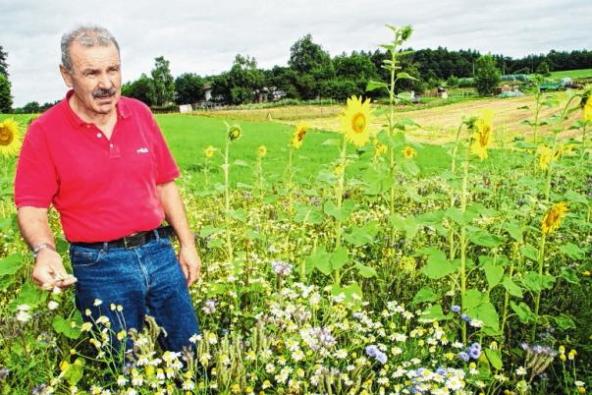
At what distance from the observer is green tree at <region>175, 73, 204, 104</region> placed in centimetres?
11819

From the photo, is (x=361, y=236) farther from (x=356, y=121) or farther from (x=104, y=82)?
(x=104, y=82)

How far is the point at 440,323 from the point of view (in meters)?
3.64

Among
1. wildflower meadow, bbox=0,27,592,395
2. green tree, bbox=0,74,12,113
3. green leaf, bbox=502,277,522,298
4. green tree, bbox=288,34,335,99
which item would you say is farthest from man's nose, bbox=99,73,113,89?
green tree, bbox=288,34,335,99

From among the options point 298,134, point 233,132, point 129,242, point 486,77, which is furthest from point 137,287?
point 486,77

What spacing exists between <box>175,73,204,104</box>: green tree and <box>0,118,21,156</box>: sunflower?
11621cm

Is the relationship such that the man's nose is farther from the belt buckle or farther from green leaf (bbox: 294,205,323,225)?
green leaf (bbox: 294,205,323,225)

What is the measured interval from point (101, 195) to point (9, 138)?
2.33 meters

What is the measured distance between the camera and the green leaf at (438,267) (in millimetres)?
3197

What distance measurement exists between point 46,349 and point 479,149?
107 inches

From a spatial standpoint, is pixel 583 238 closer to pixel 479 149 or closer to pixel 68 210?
pixel 479 149

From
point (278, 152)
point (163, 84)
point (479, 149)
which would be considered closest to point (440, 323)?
point (479, 149)

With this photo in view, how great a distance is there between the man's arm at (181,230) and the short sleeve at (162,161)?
6cm

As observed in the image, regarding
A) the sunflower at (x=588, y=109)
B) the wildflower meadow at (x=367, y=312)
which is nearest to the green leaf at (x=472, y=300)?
the wildflower meadow at (x=367, y=312)

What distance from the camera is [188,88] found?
4707 inches
